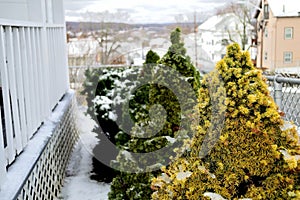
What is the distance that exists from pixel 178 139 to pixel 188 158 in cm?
64

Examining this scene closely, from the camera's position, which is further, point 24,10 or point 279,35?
point 279,35

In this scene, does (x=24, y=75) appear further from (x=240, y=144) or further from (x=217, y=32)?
(x=217, y=32)

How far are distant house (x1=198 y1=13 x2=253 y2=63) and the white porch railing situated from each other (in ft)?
18.5

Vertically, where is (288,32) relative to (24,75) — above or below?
above

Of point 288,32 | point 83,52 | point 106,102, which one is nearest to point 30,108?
point 106,102

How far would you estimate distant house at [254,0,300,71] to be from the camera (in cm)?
1011

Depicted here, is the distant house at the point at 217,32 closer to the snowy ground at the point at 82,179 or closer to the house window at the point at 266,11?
the house window at the point at 266,11

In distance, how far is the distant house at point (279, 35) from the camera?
1011 centimetres

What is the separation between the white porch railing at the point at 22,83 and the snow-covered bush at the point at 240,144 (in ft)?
3.21

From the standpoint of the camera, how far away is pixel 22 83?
253 centimetres

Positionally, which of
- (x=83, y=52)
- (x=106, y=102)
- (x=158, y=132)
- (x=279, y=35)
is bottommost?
(x=106, y=102)

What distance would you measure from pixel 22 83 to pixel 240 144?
5.13 feet

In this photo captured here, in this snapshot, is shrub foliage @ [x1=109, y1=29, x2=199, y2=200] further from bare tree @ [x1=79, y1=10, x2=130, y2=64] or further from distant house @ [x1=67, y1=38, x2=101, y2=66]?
distant house @ [x1=67, y1=38, x2=101, y2=66]

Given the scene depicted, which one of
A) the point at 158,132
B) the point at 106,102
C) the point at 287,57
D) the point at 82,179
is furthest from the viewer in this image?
the point at 287,57
